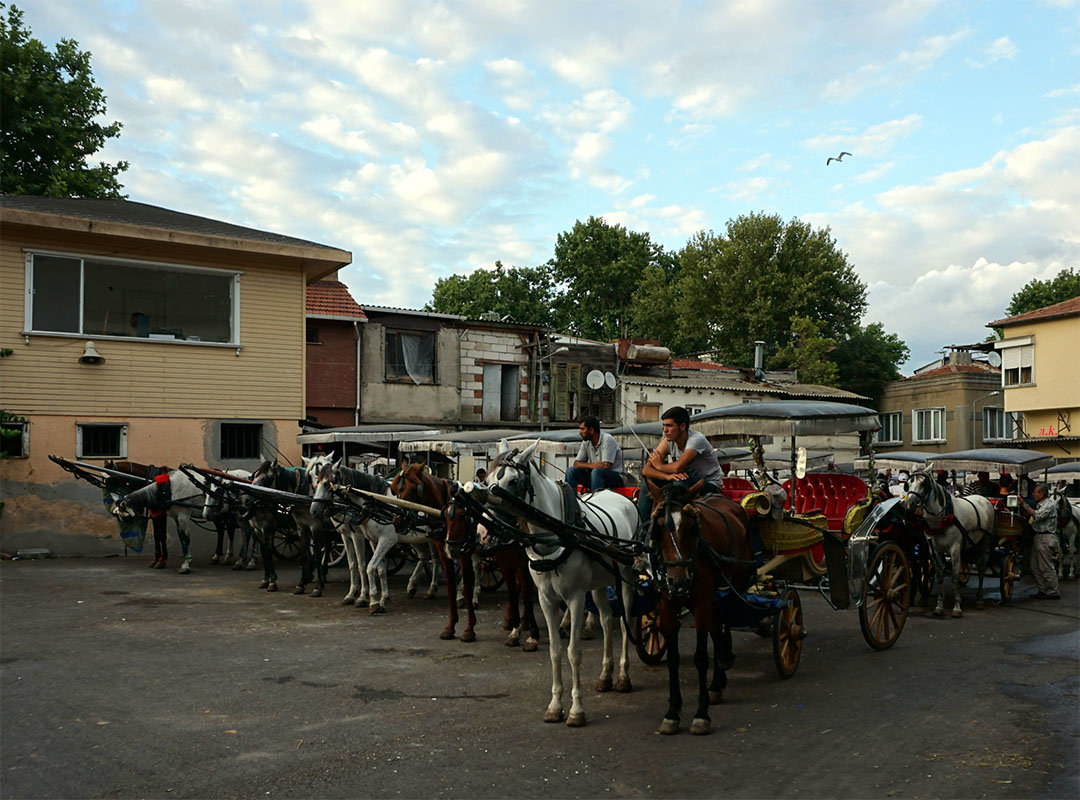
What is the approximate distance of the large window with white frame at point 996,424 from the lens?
41781 millimetres

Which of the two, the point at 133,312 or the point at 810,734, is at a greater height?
the point at 133,312

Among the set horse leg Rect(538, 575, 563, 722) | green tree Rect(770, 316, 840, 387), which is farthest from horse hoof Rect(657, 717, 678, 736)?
green tree Rect(770, 316, 840, 387)

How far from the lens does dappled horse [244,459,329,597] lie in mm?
13305

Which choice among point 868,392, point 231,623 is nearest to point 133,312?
point 231,623

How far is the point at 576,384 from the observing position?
106 feet

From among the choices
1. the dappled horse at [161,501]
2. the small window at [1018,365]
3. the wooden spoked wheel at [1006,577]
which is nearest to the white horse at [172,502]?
the dappled horse at [161,501]

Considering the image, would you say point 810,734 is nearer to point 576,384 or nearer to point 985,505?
point 985,505

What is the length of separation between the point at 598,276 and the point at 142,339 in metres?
39.0

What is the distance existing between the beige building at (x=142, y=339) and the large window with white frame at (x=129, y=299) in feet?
0.09

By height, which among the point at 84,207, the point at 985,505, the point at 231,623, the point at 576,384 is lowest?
the point at 231,623

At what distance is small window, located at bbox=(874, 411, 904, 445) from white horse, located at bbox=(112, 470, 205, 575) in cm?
3783

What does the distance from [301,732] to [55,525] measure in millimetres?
13690

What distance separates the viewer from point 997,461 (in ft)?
47.6

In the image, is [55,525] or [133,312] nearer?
[55,525]
